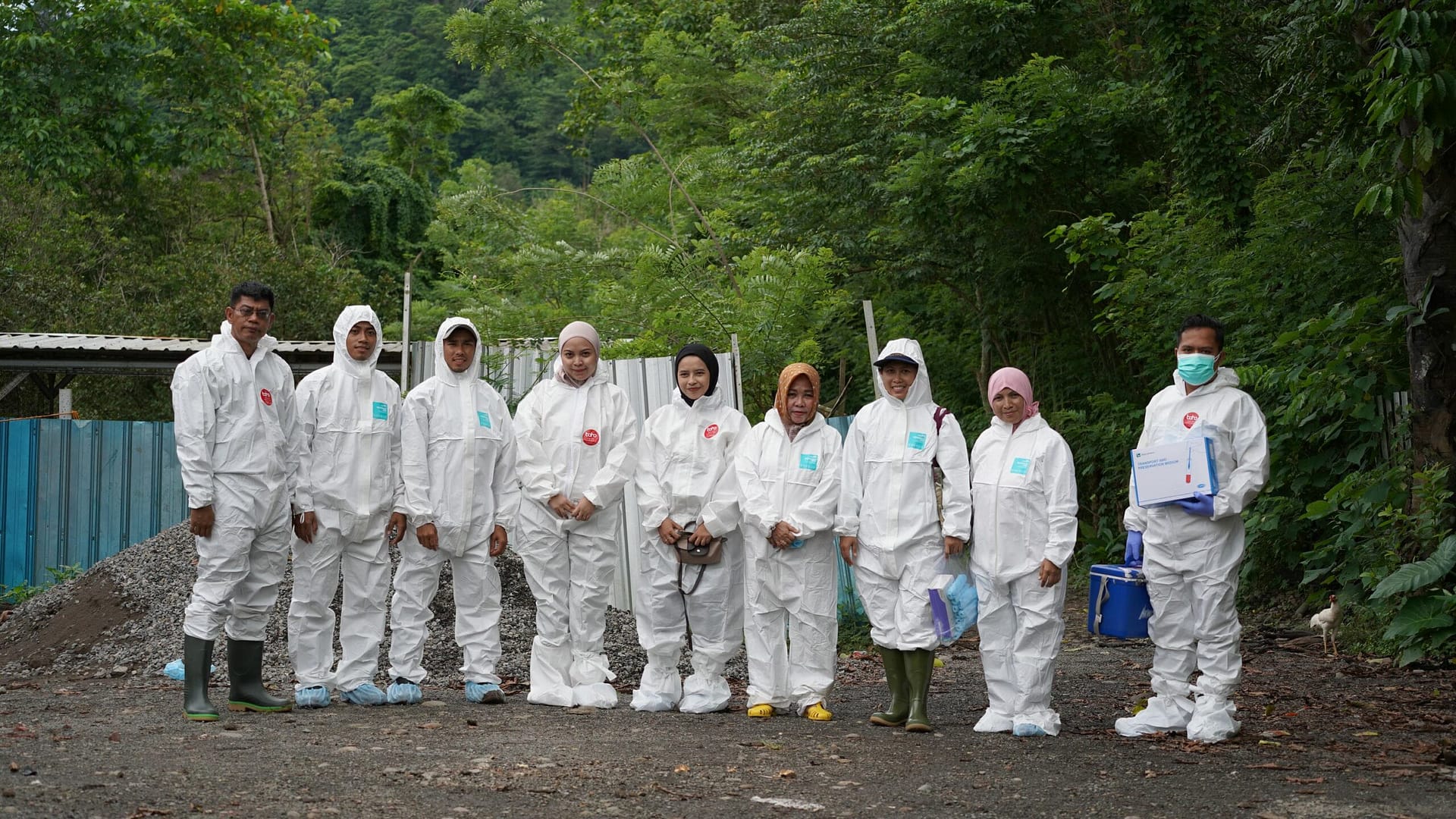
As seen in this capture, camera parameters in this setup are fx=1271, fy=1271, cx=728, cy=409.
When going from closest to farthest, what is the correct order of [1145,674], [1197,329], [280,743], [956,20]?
1. [280,743]
2. [1197,329]
3. [1145,674]
4. [956,20]

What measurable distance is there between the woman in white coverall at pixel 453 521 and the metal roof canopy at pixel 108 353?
5012mm

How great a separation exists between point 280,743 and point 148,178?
71.8 feet

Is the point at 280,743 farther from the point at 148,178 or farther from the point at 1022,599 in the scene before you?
the point at 148,178

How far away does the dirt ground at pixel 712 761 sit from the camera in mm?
4180

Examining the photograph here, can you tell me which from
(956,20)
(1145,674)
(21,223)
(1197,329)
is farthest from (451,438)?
(21,223)

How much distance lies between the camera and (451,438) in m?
6.55

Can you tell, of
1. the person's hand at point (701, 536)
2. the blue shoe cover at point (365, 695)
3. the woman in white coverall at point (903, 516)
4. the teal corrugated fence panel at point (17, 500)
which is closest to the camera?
the woman in white coverall at point (903, 516)

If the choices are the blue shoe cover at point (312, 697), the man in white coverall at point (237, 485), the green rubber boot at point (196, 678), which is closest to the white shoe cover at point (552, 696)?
the blue shoe cover at point (312, 697)

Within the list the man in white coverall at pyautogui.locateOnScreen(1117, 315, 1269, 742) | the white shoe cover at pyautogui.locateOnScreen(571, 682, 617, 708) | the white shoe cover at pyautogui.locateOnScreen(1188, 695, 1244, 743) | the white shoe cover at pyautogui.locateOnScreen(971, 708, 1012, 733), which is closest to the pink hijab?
the man in white coverall at pyautogui.locateOnScreen(1117, 315, 1269, 742)

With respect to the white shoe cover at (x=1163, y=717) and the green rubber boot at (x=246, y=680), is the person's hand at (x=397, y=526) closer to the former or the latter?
the green rubber boot at (x=246, y=680)

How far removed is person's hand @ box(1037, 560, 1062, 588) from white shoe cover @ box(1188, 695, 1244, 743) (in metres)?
0.78

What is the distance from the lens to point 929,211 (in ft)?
41.5

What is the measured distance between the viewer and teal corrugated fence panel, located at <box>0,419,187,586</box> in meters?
11.3

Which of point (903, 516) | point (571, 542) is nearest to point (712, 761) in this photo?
point (903, 516)
